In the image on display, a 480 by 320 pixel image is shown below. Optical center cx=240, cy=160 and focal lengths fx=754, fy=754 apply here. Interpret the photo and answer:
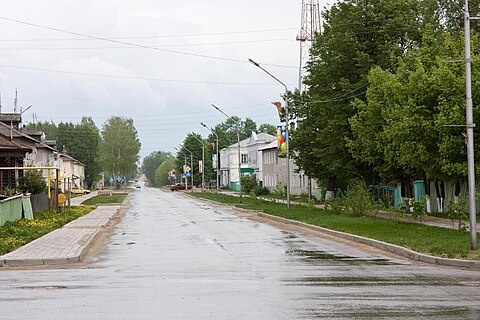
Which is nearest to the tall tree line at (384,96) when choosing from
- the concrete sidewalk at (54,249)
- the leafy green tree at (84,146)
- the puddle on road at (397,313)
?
the concrete sidewalk at (54,249)

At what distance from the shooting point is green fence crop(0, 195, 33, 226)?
98.9ft

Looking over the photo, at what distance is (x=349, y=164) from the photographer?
150 feet

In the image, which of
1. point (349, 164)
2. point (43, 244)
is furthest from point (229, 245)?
point (349, 164)

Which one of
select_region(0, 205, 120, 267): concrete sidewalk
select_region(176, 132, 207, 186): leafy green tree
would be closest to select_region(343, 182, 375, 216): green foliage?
select_region(0, 205, 120, 267): concrete sidewalk

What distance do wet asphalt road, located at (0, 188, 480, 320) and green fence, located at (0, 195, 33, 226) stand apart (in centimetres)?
959

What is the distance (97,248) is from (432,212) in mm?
21894

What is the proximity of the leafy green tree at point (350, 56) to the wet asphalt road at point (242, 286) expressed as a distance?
24173mm

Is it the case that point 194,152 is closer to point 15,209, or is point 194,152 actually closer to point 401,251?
point 15,209

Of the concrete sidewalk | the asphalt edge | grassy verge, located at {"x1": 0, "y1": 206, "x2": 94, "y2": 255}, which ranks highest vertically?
grassy verge, located at {"x1": 0, "y1": 206, "x2": 94, "y2": 255}

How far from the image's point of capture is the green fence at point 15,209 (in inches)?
1187

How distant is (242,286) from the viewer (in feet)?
43.7

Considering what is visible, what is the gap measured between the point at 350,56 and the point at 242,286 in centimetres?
3455

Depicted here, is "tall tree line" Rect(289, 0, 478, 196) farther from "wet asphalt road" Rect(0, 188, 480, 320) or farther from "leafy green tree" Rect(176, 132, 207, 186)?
"leafy green tree" Rect(176, 132, 207, 186)

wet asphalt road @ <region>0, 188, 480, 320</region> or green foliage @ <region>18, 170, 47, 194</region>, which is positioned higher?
green foliage @ <region>18, 170, 47, 194</region>
